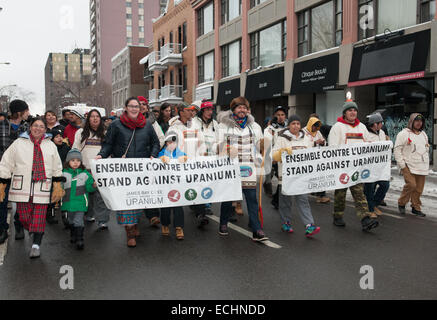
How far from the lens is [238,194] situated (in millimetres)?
6477

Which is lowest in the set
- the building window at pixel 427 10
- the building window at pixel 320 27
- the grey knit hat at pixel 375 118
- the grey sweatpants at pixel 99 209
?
the grey sweatpants at pixel 99 209

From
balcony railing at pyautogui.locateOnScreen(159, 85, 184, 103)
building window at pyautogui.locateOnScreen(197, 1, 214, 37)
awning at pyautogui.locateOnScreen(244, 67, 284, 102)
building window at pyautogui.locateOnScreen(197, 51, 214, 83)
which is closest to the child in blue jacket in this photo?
awning at pyautogui.locateOnScreen(244, 67, 284, 102)

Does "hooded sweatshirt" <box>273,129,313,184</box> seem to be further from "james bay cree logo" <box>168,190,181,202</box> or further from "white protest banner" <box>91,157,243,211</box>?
"james bay cree logo" <box>168,190,181,202</box>

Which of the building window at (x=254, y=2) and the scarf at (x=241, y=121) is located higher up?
the building window at (x=254, y=2)

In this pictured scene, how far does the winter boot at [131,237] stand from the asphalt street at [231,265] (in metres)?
0.12

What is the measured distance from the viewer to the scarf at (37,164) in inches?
224

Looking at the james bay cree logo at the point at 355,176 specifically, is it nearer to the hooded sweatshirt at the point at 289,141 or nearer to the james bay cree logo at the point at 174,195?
the hooded sweatshirt at the point at 289,141

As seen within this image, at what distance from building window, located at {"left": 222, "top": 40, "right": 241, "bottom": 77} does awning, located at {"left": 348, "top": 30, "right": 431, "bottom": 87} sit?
11.4m

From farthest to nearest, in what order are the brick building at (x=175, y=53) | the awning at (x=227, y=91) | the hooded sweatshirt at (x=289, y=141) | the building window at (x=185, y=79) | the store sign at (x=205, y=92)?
the building window at (x=185, y=79) → the brick building at (x=175, y=53) → the store sign at (x=205, y=92) → the awning at (x=227, y=91) → the hooded sweatshirt at (x=289, y=141)

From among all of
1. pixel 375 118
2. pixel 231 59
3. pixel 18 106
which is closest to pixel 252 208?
pixel 375 118

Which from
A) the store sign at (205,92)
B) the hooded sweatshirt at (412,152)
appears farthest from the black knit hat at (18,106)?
the store sign at (205,92)

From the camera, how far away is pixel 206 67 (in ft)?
104

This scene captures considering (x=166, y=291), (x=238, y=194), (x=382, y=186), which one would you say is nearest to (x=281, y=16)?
(x=382, y=186)

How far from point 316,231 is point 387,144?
7.45 ft
